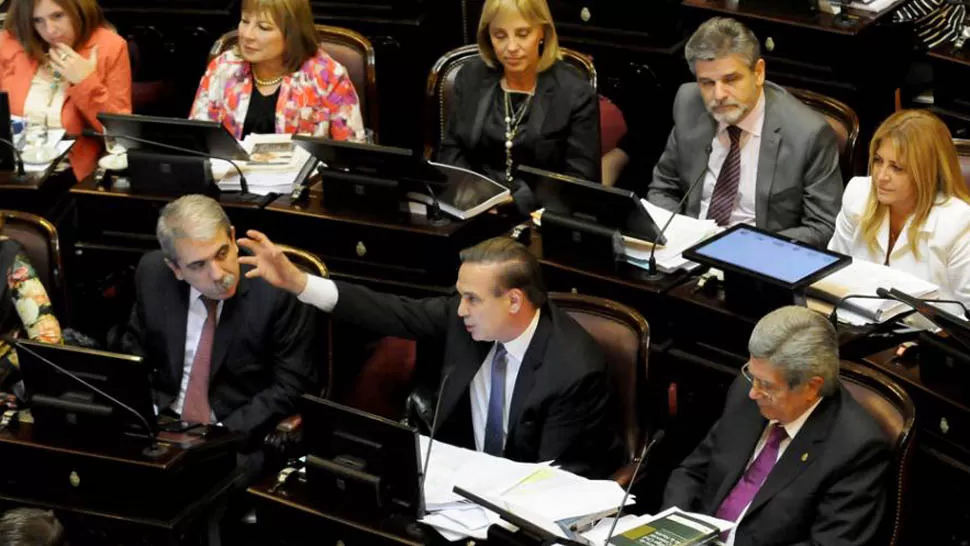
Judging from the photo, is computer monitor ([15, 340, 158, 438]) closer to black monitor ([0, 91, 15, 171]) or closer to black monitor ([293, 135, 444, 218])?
black monitor ([293, 135, 444, 218])

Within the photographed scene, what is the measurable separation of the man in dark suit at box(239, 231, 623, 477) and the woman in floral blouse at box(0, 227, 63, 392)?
79 cm

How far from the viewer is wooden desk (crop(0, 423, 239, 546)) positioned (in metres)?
4.12

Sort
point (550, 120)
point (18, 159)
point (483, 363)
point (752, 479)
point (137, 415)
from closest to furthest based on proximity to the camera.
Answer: point (752, 479) → point (137, 415) → point (483, 363) → point (18, 159) → point (550, 120)

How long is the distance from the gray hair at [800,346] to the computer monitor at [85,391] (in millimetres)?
1563

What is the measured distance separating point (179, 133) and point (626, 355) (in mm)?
1763

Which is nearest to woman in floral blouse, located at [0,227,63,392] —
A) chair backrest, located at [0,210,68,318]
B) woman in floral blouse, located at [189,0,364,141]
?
chair backrest, located at [0,210,68,318]

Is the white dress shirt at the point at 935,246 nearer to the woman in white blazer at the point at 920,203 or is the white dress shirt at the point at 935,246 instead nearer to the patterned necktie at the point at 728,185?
the woman in white blazer at the point at 920,203

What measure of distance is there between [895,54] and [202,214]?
2812 millimetres

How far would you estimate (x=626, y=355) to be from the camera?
4.30 metres

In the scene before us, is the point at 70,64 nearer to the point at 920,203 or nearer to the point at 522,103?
the point at 522,103

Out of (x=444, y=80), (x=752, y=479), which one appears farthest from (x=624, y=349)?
(x=444, y=80)

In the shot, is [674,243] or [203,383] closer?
[203,383]

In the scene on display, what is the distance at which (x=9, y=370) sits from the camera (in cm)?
483

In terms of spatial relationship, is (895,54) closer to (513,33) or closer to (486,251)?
(513,33)
